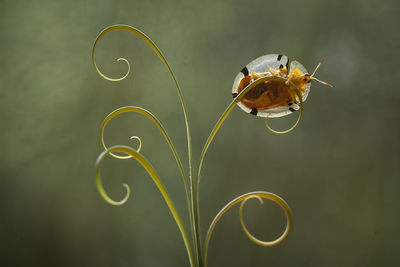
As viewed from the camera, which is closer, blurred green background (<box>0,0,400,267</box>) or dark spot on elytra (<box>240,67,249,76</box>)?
dark spot on elytra (<box>240,67,249,76</box>)

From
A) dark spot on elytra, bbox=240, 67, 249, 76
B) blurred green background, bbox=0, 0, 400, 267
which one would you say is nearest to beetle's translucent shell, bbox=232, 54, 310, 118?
dark spot on elytra, bbox=240, 67, 249, 76

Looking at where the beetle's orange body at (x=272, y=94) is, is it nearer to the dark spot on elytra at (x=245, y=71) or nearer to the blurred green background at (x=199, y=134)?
the dark spot on elytra at (x=245, y=71)

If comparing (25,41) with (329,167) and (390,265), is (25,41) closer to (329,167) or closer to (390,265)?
(329,167)

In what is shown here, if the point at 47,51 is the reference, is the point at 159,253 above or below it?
below

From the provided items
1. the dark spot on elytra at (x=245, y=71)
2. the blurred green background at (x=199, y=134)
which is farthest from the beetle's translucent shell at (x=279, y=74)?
the blurred green background at (x=199, y=134)

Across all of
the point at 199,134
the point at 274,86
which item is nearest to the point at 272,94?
the point at 274,86

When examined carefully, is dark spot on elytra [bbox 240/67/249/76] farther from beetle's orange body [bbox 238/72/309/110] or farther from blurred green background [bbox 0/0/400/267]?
blurred green background [bbox 0/0/400/267]

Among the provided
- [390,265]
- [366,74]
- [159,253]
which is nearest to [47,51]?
[159,253]

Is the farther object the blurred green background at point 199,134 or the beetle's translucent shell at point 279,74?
the blurred green background at point 199,134
